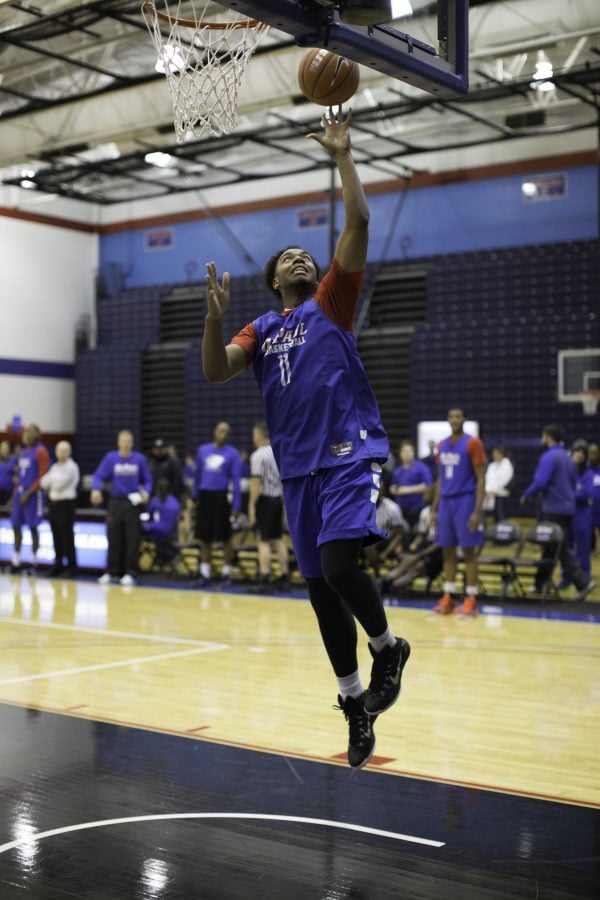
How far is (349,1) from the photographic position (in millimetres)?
4492

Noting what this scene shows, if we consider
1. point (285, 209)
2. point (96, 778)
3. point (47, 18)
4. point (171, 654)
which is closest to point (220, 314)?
point (96, 778)

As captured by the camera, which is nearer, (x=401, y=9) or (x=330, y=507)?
(x=330, y=507)

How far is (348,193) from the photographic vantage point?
3797 mm

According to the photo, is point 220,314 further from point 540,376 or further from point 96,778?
point 540,376

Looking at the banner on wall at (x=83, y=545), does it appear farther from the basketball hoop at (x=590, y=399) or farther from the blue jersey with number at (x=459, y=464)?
the basketball hoop at (x=590, y=399)

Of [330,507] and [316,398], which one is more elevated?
[316,398]

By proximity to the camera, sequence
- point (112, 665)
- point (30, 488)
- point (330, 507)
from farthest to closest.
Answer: point (30, 488) < point (112, 665) < point (330, 507)

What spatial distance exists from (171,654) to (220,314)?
17.0 feet

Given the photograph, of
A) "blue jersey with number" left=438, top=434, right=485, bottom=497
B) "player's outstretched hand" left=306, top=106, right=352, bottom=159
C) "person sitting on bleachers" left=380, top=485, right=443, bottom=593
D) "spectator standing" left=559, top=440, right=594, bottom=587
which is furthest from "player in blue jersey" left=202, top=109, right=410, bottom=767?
"spectator standing" left=559, top=440, right=594, bottom=587

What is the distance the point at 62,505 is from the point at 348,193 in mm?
11042

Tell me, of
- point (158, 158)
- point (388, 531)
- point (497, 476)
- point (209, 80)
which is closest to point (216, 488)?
point (388, 531)

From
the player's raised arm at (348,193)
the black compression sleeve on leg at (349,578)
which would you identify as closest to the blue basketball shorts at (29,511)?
the black compression sleeve on leg at (349,578)

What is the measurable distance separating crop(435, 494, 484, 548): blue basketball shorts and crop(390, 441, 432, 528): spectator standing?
2.41 m

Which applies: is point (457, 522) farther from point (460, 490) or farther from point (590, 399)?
point (590, 399)
